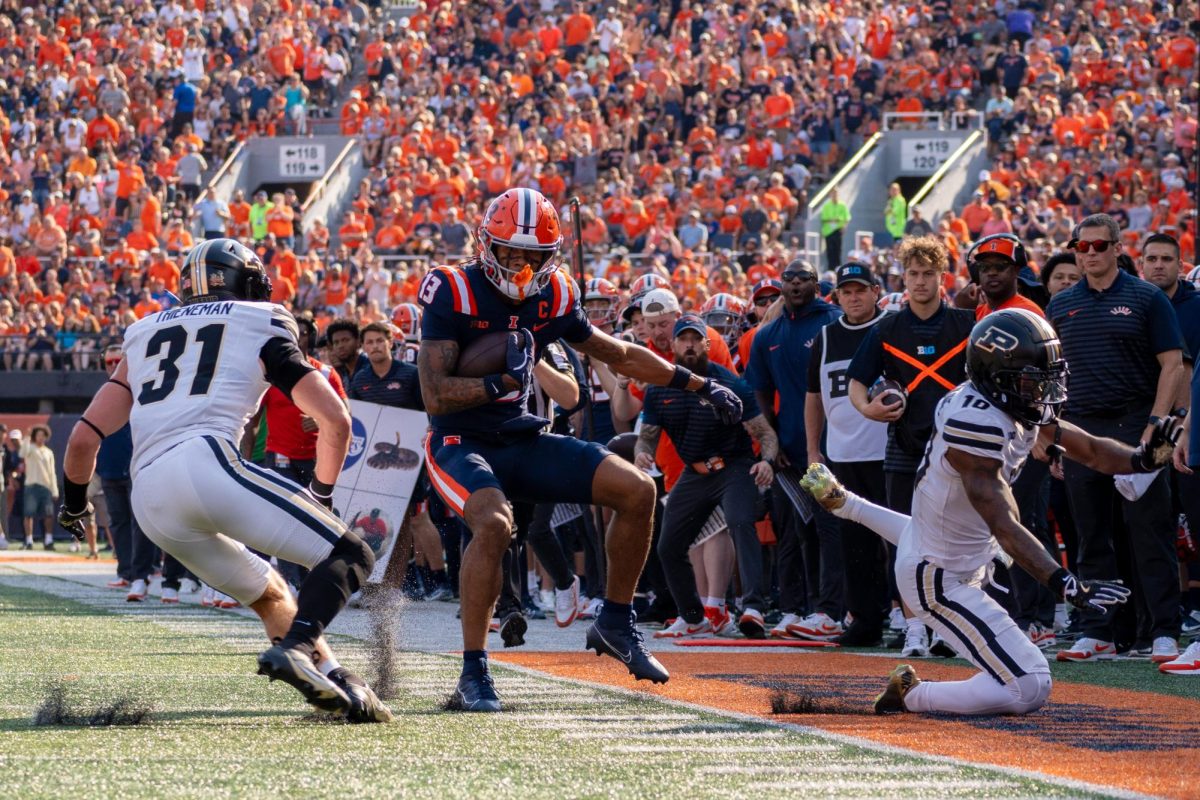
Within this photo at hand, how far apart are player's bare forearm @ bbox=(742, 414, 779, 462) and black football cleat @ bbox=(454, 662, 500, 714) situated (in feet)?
11.8

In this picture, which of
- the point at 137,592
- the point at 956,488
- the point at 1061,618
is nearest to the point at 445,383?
the point at 956,488

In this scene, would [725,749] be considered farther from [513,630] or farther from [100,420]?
[100,420]

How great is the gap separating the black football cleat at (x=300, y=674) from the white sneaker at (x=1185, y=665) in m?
3.69

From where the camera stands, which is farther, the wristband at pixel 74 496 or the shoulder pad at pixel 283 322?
the wristband at pixel 74 496

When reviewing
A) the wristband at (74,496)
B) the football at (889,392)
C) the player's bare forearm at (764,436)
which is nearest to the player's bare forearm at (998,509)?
the football at (889,392)

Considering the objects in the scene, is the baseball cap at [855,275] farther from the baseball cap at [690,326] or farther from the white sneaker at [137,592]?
the white sneaker at [137,592]

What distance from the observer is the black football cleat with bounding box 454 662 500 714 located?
20.0 feet

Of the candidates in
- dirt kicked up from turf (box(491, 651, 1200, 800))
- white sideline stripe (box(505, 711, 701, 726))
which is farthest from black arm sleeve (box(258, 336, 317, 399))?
dirt kicked up from turf (box(491, 651, 1200, 800))

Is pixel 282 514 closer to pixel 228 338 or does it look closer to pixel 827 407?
pixel 228 338

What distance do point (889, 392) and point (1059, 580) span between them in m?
2.65

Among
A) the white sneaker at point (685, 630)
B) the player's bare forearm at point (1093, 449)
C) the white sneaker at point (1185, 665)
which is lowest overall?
the white sneaker at point (685, 630)

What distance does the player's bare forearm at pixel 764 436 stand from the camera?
9.54 metres

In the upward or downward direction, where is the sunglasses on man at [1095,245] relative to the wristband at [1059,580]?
upward

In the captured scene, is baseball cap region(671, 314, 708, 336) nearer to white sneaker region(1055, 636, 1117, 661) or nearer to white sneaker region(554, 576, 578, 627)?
white sneaker region(554, 576, 578, 627)
